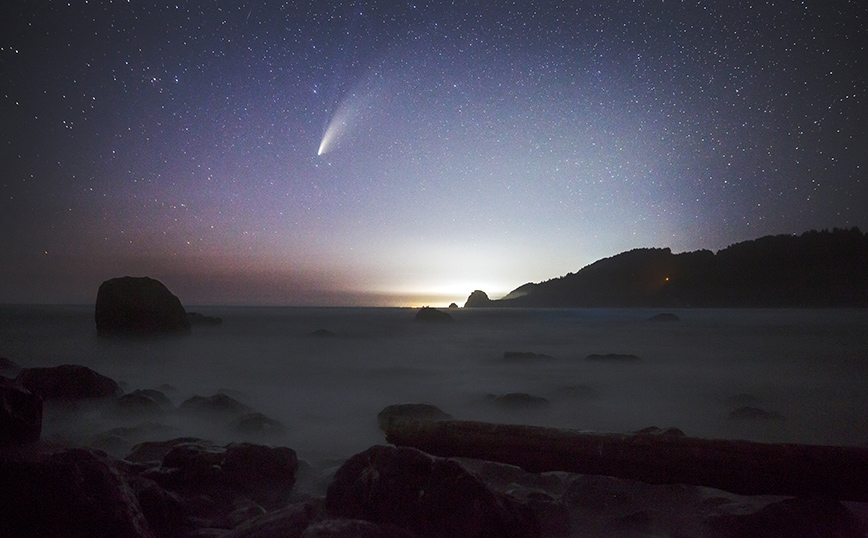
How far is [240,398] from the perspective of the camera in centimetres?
987

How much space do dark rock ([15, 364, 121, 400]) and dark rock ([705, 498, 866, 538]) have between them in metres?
10.1

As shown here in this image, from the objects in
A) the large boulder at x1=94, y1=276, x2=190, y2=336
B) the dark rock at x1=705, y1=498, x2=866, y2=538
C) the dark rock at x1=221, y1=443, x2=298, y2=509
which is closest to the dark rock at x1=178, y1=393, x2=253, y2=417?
the dark rock at x1=221, y1=443, x2=298, y2=509

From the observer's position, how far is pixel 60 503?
8.66 feet

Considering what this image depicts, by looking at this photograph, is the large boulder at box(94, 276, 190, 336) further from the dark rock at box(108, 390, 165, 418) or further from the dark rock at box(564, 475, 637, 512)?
the dark rock at box(564, 475, 637, 512)

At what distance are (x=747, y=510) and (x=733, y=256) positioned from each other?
389 feet

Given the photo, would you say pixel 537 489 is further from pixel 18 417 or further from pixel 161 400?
pixel 161 400

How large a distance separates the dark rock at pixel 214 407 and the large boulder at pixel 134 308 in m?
18.2

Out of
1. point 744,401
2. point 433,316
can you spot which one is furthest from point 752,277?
point 744,401

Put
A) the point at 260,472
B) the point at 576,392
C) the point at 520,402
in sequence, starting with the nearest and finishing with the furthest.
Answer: the point at 260,472 → the point at 520,402 → the point at 576,392

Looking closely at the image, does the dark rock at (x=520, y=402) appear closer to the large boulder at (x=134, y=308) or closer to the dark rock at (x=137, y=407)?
the dark rock at (x=137, y=407)

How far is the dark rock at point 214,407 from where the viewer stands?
7422 mm

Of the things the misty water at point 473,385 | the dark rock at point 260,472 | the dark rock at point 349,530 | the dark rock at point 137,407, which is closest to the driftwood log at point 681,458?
the dark rock at point 349,530

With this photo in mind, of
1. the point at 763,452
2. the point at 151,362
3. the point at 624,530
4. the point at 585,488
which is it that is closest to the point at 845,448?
the point at 763,452

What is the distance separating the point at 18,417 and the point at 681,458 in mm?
6492
